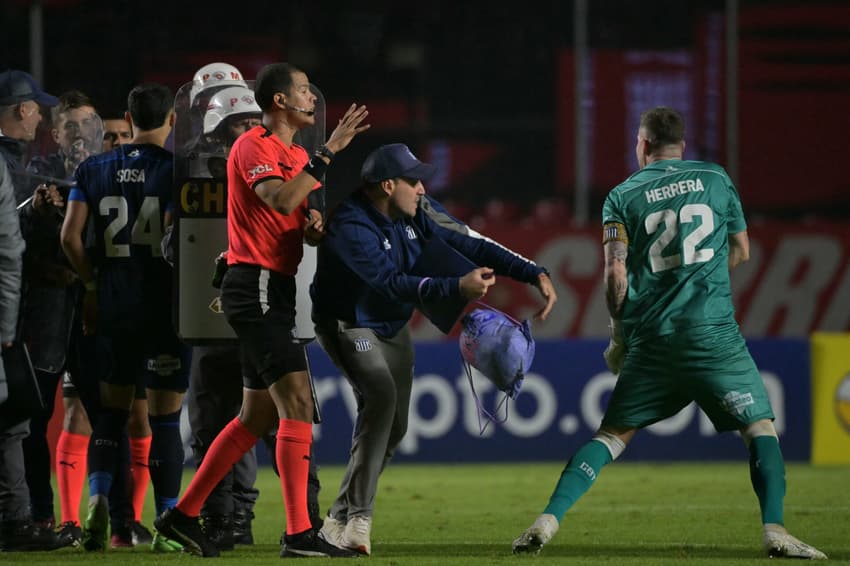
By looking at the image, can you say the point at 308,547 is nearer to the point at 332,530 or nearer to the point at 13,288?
the point at 332,530

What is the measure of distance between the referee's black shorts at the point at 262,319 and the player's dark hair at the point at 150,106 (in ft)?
4.08

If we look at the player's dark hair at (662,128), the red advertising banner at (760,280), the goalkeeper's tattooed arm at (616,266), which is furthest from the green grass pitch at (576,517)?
the red advertising banner at (760,280)

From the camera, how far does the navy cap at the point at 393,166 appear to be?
7.51 meters

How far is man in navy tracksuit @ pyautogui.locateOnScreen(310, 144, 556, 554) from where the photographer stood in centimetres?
741

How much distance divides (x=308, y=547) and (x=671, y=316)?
198 cm

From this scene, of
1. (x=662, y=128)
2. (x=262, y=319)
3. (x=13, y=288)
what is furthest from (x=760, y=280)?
(x=13, y=288)

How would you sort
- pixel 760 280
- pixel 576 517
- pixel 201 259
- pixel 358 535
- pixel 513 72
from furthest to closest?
pixel 513 72 < pixel 760 280 < pixel 576 517 < pixel 201 259 < pixel 358 535

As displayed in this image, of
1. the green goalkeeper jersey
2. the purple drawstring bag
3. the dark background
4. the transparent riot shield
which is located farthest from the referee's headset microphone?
the dark background

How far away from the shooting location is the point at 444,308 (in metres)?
7.77

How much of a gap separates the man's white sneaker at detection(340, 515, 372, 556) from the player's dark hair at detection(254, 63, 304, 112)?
77.7 inches

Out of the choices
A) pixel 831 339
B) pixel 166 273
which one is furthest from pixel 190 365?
pixel 831 339

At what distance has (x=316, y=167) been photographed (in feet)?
23.1

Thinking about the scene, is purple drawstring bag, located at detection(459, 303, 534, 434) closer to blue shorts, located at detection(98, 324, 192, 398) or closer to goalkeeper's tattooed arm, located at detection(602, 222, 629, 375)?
goalkeeper's tattooed arm, located at detection(602, 222, 629, 375)

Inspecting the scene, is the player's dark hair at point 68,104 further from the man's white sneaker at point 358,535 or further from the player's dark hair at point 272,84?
the man's white sneaker at point 358,535
